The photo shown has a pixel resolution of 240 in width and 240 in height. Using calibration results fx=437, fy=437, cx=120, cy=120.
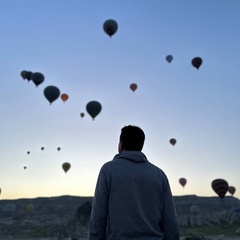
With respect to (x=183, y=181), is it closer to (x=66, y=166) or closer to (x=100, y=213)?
(x=66, y=166)

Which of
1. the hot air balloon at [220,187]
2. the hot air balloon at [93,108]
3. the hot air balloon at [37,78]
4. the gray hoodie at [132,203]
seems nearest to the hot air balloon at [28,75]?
the hot air balloon at [37,78]

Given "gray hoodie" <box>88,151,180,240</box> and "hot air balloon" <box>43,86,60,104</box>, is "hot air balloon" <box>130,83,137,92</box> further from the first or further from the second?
"gray hoodie" <box>88,151,180,240</box>

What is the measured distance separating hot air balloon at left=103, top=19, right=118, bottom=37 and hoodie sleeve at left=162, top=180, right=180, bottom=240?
3564cm

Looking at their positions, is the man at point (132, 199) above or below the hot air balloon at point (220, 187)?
below

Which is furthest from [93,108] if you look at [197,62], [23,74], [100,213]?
[100,213]

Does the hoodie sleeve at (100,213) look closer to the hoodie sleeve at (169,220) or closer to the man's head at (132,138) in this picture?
the man's head at (132,138)

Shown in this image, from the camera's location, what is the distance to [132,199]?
372 cm

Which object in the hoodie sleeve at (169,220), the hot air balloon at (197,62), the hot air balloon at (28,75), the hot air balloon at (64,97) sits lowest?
the hoodie sleeve at (169,220)

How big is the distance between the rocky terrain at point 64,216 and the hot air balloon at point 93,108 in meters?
46.2

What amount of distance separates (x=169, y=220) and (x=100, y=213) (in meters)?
0.63

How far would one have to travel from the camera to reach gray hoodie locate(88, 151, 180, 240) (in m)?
3.61

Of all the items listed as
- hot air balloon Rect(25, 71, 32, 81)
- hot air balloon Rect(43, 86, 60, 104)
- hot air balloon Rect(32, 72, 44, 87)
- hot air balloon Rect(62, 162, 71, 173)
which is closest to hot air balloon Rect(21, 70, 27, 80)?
hot air balloon Rect(25, 71, 32, 81)

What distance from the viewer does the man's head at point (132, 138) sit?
154 inches

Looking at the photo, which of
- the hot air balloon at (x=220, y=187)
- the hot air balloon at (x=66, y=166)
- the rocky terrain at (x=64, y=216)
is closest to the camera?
the hot air balloon at (x=220, y=187)
